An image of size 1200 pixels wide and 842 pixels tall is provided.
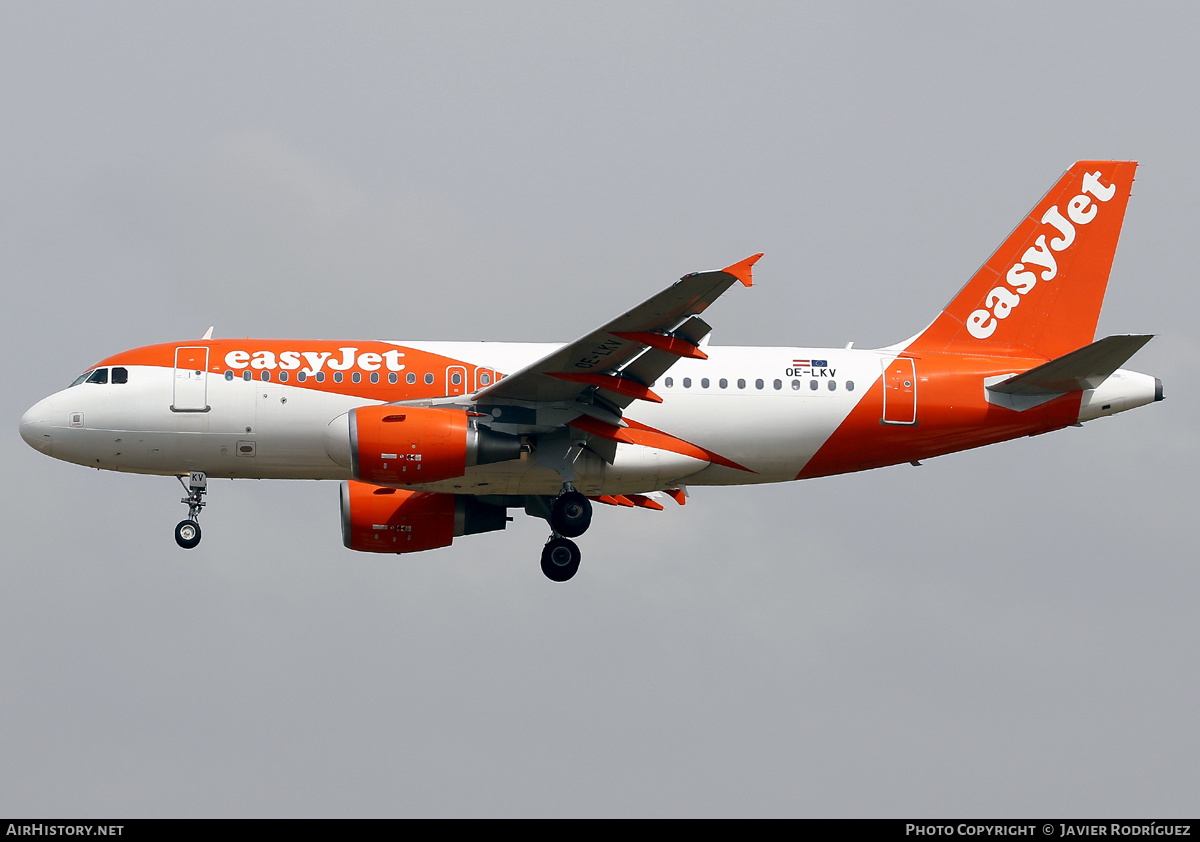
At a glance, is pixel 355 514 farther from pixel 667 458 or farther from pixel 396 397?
pixel 667 458

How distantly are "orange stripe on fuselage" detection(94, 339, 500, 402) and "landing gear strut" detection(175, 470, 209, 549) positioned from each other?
7.78 feet

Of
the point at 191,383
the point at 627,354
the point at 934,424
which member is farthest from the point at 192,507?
→ the point at 934,424

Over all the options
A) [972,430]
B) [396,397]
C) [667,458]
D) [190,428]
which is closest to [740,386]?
[667,458]

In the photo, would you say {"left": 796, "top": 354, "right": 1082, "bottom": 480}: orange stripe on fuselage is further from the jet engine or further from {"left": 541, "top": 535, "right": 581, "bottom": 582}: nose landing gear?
the jet engine

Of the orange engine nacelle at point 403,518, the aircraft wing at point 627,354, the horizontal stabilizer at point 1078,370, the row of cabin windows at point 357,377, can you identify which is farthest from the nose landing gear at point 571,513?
the horizontal stabilizer at point 1078,370

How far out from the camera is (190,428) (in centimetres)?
3303

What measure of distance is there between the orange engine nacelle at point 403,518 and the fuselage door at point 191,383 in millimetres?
4459

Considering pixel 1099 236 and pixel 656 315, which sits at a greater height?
pixel 1099 236

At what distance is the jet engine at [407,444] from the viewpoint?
101 feet

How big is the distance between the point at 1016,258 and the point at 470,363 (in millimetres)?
13170

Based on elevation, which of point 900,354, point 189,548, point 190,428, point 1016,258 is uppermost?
point 1016,258

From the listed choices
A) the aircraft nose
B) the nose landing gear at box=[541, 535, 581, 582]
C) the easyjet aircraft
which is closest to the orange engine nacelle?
the easyjet aircraft

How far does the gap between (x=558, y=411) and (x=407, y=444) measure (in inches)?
129

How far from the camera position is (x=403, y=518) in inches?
1419
